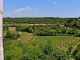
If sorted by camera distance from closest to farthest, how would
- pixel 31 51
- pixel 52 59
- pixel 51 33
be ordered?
pixel 52 59 < pixel 31 51 < pixel 51 33

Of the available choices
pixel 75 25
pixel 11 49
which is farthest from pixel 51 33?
pixel 11 49

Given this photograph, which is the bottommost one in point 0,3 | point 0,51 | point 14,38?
point 14,38

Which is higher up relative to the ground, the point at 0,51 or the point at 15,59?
the point at 0,51

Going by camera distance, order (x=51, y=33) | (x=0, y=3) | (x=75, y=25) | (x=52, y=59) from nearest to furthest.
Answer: (x=0, y=3) → (x=52, y=59) → (x=51, y=33) → (x=75, y=25)

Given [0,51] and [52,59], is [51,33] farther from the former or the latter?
[0,51]

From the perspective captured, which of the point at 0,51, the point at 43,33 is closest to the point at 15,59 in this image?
the point at 0,51

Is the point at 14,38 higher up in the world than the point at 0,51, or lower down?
lower down

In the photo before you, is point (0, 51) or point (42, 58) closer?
point (0, 51)

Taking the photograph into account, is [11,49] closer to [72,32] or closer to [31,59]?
[31,59]

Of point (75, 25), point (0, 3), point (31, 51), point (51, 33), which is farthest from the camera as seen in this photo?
Result: point (75, 25)
